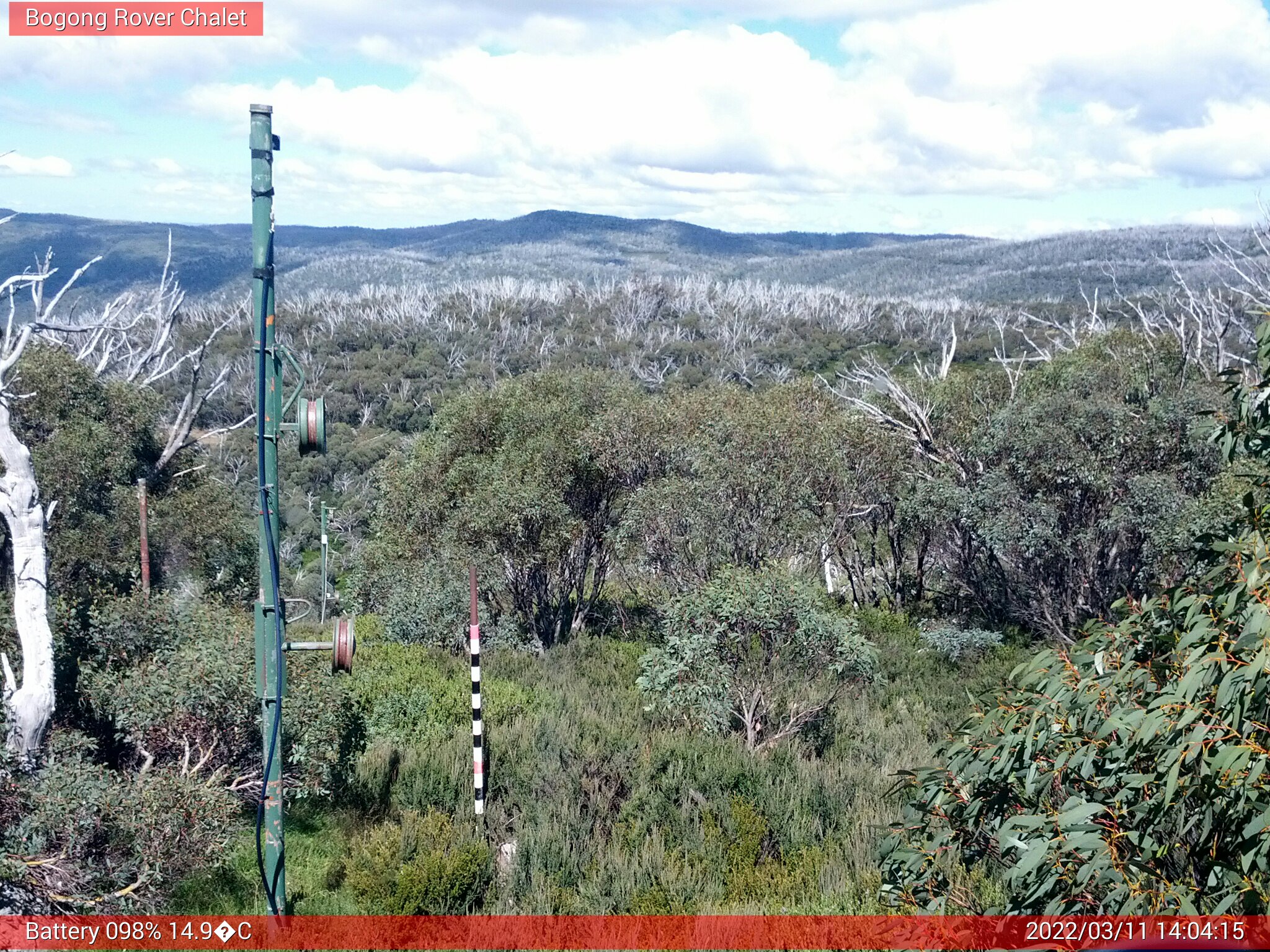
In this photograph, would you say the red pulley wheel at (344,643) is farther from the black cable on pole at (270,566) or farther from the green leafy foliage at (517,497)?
the green leafy foliage at (517,497)

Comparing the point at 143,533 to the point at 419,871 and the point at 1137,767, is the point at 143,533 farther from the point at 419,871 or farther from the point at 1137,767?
the point at 1137,767

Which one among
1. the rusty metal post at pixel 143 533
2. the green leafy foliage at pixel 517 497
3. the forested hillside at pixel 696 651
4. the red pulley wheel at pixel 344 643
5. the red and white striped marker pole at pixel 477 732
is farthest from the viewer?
the green leafy foliage at pixel 517 497

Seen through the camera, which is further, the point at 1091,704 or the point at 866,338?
the point at 866,338

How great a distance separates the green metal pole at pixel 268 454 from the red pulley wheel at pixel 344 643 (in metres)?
0.30

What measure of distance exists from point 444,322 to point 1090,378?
7022 cm

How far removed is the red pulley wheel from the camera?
18.1 feet

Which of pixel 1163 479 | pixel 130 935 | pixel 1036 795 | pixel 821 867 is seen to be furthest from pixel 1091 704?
pixel 1163 479

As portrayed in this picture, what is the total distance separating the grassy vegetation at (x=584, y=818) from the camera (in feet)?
23.4

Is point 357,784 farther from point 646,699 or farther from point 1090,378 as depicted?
point 1090,378

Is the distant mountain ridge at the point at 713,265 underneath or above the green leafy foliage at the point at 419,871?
above

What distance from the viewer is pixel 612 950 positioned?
592 cm

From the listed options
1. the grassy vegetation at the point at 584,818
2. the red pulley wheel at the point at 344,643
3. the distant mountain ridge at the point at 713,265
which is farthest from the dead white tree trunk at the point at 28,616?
the distant mountain ridge at the point at 713,265

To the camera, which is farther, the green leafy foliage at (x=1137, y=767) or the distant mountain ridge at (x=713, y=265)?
the distant mountain ridge at (x=713, y=265)

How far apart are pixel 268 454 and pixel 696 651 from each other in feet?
21.4
